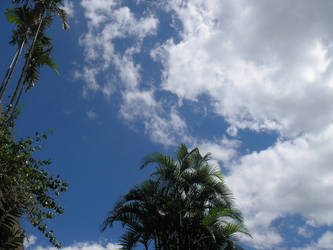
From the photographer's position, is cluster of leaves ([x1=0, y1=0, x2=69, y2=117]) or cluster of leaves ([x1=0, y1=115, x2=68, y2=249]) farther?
cluster of leaves ([x1=0, y1=0, x2=69, y2=117])

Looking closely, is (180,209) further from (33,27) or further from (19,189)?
(33,27)

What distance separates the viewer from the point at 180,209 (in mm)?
8438

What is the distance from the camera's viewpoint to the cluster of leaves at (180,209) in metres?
8.10

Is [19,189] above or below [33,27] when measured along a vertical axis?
below

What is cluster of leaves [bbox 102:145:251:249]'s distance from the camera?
26.6 ft

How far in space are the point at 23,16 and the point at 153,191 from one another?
36.6ft

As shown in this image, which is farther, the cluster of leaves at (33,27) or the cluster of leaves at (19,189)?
the cluster of leaves at (33,27)

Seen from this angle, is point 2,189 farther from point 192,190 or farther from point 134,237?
point 192,190

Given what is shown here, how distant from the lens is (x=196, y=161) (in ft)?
31.1

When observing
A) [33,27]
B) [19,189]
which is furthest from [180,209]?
[33,27]

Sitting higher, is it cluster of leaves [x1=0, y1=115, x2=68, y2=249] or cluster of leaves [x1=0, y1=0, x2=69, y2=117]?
cluster of leaves [x1=0, y1=0, x2=69, y2=117]

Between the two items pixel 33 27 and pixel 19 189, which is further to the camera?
pixel 33 27

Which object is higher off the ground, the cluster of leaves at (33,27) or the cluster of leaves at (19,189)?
the cluster of leaves at (33,27)

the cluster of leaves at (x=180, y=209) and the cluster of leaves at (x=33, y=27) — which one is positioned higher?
the cluster of leaves at (x=33, y=27)
